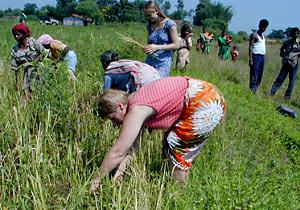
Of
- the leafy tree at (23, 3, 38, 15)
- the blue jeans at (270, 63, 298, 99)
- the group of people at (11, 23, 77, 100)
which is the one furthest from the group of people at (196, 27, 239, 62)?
the leafy tree at (23, 3, 38, 15)

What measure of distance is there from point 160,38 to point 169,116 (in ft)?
6.00

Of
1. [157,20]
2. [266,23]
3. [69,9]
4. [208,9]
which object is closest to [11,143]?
[157,20]

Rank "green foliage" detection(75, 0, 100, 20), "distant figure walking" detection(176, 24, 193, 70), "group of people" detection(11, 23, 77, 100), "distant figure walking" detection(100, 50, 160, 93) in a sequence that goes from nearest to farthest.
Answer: "distant figure walking" detection(100, 50, 160, 93)
"group of people" detection(11, 23, 77, 100)
"distant figure walking" detection(176, 24, 193, 70)
"green foliage" detection(75, 0, 100, 20)

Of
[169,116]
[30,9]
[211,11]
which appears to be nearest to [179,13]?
[211,11]

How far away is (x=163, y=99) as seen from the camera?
2.56 meters

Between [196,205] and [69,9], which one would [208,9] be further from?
[196,205]

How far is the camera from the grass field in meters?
2.30

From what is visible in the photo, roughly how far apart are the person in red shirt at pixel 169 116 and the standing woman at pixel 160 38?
59.1 inches

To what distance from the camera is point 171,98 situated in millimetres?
2613

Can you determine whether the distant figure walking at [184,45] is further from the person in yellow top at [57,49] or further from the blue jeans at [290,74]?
the person in yellow top at [57,49]

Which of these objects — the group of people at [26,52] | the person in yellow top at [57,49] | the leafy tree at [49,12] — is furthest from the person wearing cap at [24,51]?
the leafy tree at [49,12]

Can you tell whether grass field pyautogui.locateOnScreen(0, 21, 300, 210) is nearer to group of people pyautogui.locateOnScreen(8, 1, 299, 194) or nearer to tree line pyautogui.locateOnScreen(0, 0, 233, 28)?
group of people pyautogui.locateOnScreen(8, 1, 299, 194)

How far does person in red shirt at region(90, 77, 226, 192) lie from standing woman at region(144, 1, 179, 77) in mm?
1500

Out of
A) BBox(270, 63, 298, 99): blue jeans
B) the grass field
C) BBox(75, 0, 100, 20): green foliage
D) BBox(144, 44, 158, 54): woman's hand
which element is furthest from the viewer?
BBox(75, 0, 100, 20): green foliage
